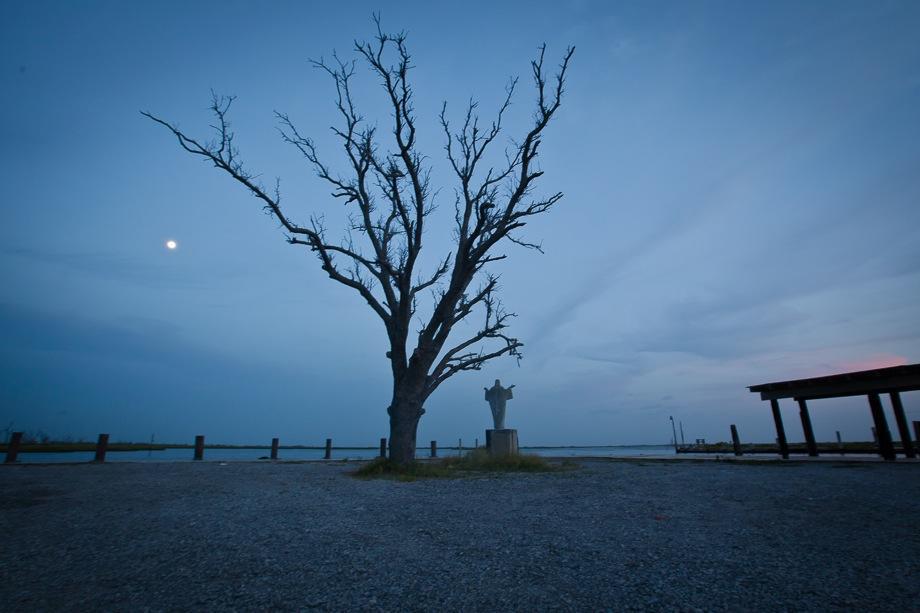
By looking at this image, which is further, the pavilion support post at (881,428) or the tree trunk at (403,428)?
the pavilion support post at (881,428)

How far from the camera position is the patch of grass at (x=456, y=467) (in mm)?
10735

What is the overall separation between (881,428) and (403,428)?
47.7 ft

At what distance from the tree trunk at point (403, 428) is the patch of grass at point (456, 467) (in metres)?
0.27

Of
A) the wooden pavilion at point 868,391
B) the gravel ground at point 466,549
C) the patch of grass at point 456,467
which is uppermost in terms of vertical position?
the wooden pavilion at point 868,391

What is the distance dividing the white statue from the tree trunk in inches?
236

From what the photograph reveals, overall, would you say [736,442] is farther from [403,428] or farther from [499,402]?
[403,428]

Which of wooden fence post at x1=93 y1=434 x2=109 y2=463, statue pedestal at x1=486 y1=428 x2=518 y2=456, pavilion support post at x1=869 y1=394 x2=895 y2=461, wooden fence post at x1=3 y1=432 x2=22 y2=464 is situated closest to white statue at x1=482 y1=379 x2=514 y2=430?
statue pedestal at x1=486 y1=428 x2=518 y2=456

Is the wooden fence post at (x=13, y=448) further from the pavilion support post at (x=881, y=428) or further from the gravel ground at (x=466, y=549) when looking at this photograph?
the pavilion support post at (x=881, y=428)

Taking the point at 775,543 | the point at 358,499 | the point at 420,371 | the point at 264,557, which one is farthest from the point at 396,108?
the point at 775,543

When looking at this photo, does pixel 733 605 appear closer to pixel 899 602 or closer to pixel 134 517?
pixel 899 602

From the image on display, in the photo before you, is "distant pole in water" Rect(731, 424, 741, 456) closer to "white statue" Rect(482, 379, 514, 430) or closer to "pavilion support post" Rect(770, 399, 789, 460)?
"pavilion support post" Rect(770, 399, 789, 460)

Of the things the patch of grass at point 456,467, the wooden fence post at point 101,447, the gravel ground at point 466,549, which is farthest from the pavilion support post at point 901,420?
the wooden fence post at point 101,447

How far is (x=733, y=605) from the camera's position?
2943 millimetres

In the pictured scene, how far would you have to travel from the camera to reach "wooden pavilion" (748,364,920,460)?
12383 mm
